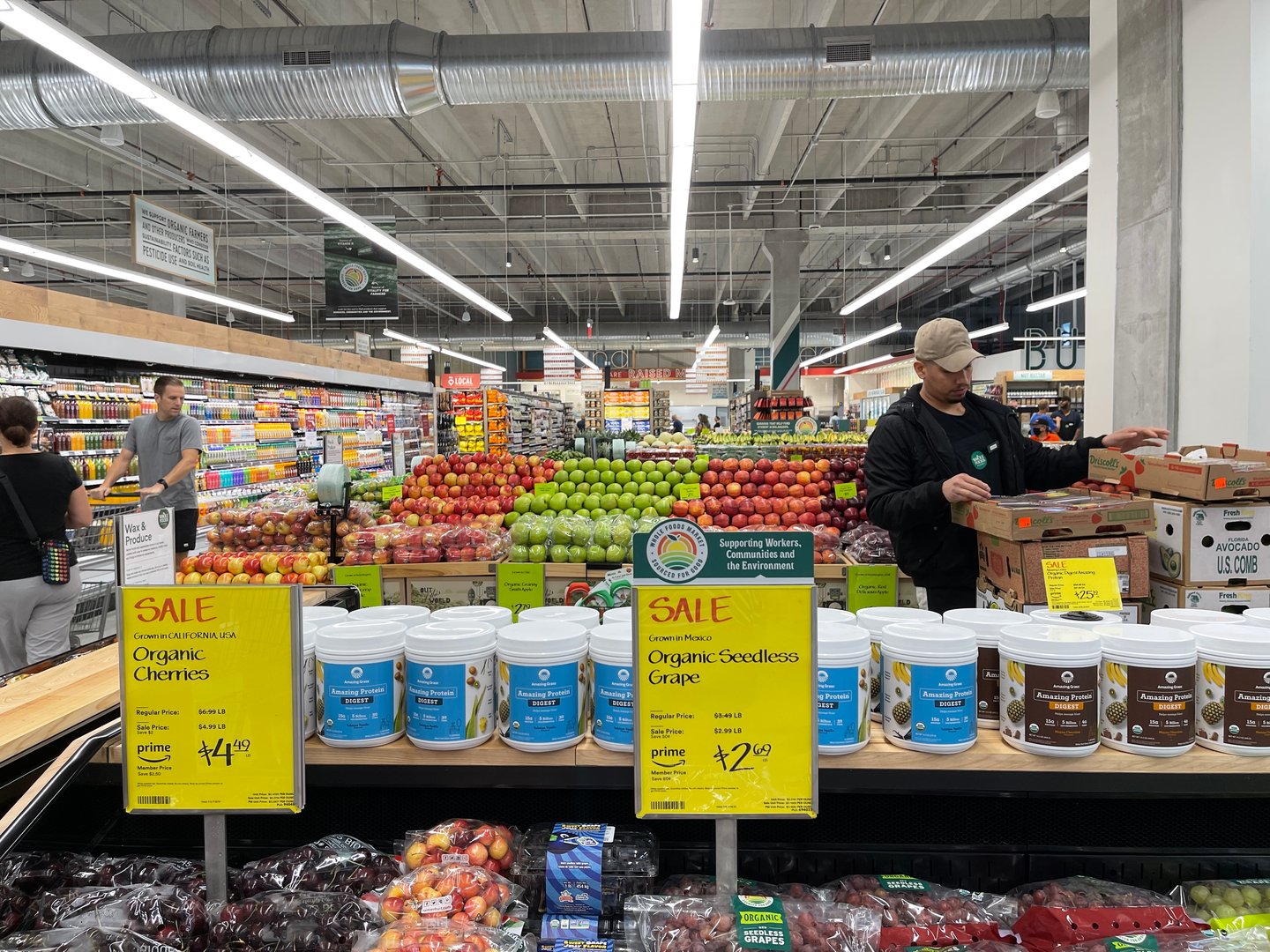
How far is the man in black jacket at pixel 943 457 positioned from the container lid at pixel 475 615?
1399mm

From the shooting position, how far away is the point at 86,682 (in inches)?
62.5

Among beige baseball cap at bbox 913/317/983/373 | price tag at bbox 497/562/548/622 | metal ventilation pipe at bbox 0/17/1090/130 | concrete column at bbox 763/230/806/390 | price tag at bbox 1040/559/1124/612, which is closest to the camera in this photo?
→ price tag at bbox 1040/559/1124/612

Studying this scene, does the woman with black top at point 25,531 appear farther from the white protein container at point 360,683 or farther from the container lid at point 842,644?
the container lid at point 842,644

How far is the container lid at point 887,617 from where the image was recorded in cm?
142

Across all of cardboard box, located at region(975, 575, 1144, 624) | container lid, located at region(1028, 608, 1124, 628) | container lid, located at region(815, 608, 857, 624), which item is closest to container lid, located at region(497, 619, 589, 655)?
container lid, located at region(815, 608, 857, 624)

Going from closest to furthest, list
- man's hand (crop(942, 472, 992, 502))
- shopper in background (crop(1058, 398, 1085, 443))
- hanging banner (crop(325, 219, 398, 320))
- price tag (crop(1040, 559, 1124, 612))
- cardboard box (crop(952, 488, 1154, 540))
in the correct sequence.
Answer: price tag (crop(1040, 559, 1124, 612)) < cardboard box (crop(952, 488, 1154, 540)) < man's hand (crop(942, 472, 992, 502)) < hanging banner (crop(325, 219, 398, 320)) < shopper in background (crop(1058, 398, 1085, 443))

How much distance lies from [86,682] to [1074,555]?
2222 mm

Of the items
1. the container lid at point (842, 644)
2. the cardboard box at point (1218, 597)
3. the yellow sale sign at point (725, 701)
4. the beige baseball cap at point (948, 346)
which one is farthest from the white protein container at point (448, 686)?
the beige baseball cap at point (948, 346)

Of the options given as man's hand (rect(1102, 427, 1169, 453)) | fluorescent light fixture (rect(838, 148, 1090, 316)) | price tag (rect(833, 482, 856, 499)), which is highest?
fluorescent light fixture (rect(838, 148, 1090, 316))

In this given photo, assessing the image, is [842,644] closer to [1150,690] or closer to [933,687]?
[933,687]

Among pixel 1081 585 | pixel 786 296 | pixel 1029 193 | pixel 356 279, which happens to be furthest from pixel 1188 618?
pixel 786 296

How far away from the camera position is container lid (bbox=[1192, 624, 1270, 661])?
1.22 meters

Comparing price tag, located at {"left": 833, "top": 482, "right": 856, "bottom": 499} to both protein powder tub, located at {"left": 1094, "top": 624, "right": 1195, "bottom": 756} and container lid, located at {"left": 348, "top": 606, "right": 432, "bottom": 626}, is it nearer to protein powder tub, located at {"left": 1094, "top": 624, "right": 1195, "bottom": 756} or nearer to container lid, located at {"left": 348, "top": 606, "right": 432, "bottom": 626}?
protein powder tub, located at {"left": 1094, "top": 624, "right": 1195, "bottom": 756}

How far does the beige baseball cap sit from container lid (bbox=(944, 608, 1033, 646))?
1.17 meters
